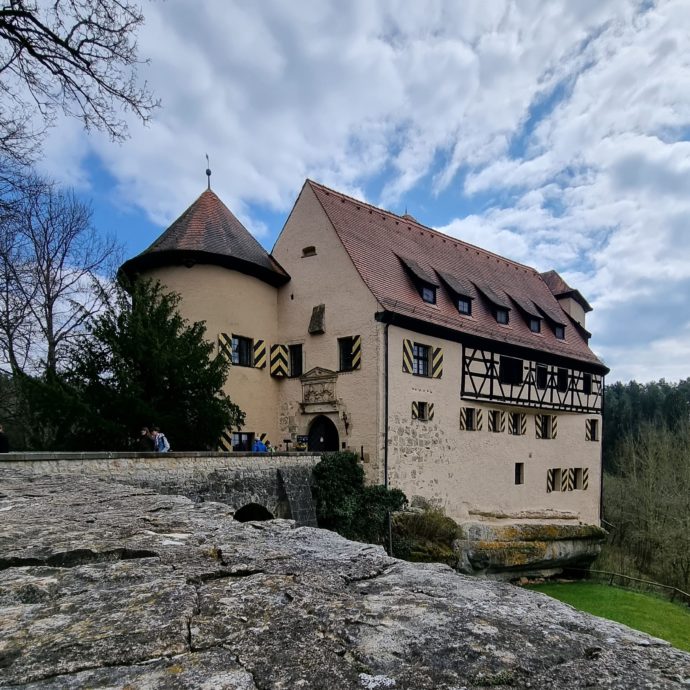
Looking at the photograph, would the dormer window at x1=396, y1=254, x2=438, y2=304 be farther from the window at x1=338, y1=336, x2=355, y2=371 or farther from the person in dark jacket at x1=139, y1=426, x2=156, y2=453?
the person in dark jacket at x1=139, y1=426, x2=156, y2=453

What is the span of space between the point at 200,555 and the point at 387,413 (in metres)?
13.5

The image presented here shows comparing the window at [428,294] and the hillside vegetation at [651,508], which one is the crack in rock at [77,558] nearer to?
the window at [428,294]

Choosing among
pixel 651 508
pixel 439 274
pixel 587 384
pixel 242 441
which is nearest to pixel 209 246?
pixel 242 441

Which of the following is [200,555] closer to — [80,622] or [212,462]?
[80,622]

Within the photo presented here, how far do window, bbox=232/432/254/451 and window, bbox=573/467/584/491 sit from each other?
49.5ft

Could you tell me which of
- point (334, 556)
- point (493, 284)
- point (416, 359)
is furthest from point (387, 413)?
point (334, 556)

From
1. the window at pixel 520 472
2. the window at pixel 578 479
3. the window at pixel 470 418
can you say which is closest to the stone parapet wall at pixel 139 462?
the window at pixel 470 418

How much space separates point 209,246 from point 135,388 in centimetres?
590

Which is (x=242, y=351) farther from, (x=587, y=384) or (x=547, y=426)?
(x=587, y=384)

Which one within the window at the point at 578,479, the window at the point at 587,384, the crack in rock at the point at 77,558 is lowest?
the window at the point at 578,479

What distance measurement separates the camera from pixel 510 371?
20.7 meters

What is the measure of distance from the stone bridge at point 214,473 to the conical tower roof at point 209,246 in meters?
6.54

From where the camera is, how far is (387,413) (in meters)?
15.9

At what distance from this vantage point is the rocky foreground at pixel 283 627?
4.45ft
